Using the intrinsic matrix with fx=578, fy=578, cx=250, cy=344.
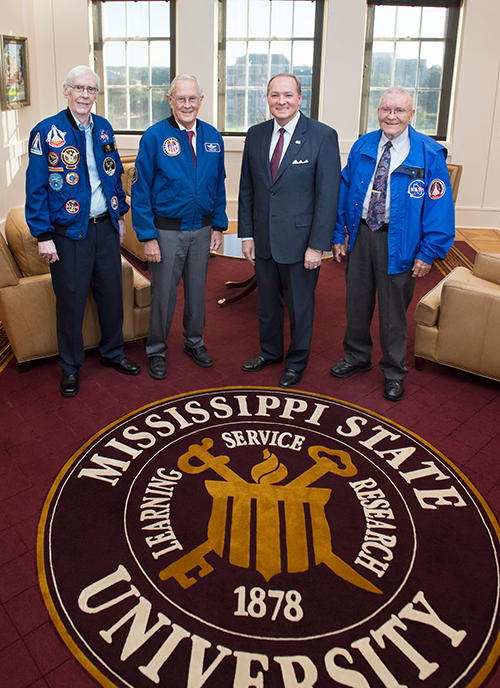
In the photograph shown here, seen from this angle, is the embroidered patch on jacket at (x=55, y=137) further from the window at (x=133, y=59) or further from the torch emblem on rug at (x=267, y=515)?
the window at (x=133, y=59)

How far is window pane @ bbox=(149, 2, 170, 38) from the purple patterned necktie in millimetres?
5328

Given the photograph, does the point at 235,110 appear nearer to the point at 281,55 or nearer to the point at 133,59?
the point at 281,55

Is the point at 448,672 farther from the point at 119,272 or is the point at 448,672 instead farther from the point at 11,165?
the point at 11,165

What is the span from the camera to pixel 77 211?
3059 mm

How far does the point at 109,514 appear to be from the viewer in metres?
2.38

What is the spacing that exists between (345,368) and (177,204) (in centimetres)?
140

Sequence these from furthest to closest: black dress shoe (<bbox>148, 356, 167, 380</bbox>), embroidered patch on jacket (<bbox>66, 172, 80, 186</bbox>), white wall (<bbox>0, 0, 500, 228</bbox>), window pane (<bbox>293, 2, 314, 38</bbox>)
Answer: window pane (<bbox>293, 2, 314, 38</bbox>), white wall (<bbox>0, 0, 500, 228</bbox>), black dress shoe (<bbox>148, 356, 167, 380</bbox>), embroidered patch on jacket (<bbox>66, 172, 80, 186</bbox>)

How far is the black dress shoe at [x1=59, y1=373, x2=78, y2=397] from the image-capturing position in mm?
3256

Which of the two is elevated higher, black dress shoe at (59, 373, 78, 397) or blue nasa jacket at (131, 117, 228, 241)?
blue nasa jacket at (131, 117, 228, 241)

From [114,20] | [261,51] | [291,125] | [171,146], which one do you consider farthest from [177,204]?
[114,20]

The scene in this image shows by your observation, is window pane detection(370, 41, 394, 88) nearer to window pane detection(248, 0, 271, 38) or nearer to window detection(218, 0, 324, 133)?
window detection(218, 0, 324, 133)

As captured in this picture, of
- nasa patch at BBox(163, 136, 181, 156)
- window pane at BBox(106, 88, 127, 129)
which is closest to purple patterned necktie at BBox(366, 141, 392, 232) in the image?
nasa patch at BBox(163, 136, 181, 156)

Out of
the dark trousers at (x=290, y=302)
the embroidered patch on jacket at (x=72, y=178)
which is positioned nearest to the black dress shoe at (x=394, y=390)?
the dark trousers at (x=290, y=302)

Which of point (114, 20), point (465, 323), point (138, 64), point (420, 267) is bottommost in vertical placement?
point (465, 323)
